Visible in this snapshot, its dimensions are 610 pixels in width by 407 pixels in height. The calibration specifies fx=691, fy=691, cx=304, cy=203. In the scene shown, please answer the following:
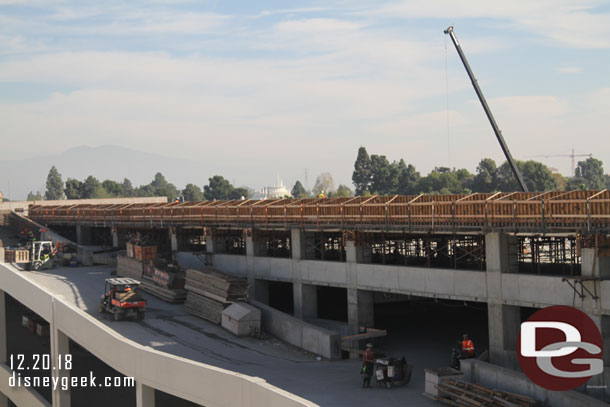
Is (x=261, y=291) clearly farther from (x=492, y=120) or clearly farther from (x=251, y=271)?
(x=492, y=120)

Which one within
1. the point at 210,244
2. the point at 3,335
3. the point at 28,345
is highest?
the point at 210,244

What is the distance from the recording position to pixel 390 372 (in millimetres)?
27328

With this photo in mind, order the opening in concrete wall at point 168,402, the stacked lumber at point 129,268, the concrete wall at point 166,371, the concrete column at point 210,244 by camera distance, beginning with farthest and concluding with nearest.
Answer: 1. the concrete column at point 210,244
2. the stacked lumber at point 129,268
3. the opening in concrete wall at point 168,402
4. the concrete wall at point 166,371

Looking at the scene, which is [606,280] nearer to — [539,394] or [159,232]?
[539,394]

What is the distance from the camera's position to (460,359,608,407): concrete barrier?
23.1m

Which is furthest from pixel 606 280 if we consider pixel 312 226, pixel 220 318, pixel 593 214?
pixel 220 318

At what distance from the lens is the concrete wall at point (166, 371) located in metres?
20.9

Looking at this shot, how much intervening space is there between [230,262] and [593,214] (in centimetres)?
2627

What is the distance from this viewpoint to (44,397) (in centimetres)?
3981

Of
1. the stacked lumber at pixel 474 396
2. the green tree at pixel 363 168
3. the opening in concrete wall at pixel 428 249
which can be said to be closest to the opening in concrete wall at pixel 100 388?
the opening in concrete wall at pixel 428 249

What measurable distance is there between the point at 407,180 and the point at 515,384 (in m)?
166

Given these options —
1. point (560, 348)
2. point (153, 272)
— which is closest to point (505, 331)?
point (560, 348)

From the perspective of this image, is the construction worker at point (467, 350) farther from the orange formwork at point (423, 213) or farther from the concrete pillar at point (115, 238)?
the concrete pillar at point (115, 238)

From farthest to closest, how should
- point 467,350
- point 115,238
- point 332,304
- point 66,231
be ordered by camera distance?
point 66,231, point 115,238, point 332,304, point 467,350
